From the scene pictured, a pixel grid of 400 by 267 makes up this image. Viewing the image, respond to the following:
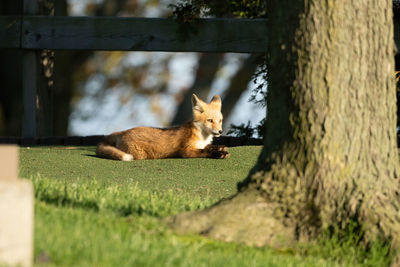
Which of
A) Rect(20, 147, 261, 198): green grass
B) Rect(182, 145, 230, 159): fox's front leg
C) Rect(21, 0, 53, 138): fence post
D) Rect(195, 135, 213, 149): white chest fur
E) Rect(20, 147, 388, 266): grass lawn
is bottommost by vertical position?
Rect(20, 147, 388, 266): grass lawn

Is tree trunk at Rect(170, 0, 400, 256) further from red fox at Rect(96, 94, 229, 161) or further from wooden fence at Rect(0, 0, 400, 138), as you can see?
wooden fence at Rect(0, 0, 400, 138)

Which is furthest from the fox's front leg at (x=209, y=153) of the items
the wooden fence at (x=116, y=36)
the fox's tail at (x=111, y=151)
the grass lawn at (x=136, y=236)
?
the wooden fence at (x=116, y=36)

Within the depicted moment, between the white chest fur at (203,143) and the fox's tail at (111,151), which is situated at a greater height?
the white chest fur at (203,143)

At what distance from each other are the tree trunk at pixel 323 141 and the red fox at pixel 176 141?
357cm

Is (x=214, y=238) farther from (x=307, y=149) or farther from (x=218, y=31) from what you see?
(x=218, y=31)

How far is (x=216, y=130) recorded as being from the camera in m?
7.91

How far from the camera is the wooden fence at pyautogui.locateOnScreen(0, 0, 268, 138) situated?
9539mm

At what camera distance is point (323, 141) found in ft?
13.9

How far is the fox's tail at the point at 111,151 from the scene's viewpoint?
7.88m

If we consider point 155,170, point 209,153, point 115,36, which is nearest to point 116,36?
point 115,36

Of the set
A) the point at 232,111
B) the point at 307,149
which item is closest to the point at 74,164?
the point at 307,149

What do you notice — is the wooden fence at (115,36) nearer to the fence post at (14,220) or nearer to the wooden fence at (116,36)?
the wooden fence at (116,36)

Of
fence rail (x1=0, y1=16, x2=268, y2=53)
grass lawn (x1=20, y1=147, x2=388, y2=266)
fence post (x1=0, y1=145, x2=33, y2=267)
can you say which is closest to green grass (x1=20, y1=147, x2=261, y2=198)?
grass lawn (x1=20, y1=147, x2=388, y2=266)

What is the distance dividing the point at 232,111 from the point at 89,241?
12.3m
